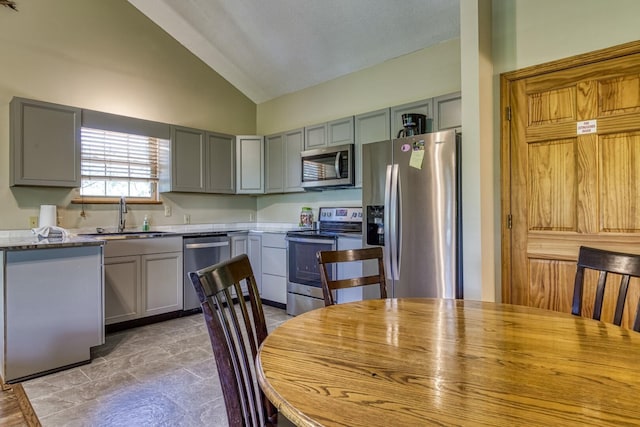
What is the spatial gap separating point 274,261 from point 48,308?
7.23 feet

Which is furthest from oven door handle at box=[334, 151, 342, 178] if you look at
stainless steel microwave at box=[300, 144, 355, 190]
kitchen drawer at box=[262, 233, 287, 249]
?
kitchen drawer at box=[262, 233, 287, 249]

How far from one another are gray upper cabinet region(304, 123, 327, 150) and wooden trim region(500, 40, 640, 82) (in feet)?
6.71

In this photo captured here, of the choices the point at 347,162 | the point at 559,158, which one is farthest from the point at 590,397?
the point at 347,162

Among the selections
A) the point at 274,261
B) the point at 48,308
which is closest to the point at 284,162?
the point at 274,261

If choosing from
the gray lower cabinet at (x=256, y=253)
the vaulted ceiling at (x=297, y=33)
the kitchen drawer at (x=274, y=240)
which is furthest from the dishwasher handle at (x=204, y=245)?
the vaulted ceiling at (x=297, y=33)

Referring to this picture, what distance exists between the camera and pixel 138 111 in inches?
159

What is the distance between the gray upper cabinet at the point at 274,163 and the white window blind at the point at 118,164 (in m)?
1.35

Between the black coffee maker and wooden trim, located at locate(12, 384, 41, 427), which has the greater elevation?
the black coffee maker

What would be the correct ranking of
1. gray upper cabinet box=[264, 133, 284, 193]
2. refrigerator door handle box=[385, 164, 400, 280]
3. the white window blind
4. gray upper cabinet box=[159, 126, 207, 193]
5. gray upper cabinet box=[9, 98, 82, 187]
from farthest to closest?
gray upper cabinet box=[264, 133, 284, 193] → gray upper cabinet box=[159, 126, 207, 193] → the white window blind → gray upper cabinet box=[9, 98, 82, 187] → refrigerator door handle box=[385, 164, 400, 280]

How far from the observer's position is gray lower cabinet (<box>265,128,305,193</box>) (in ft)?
14.7

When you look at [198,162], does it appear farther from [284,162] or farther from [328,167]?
[328,167]

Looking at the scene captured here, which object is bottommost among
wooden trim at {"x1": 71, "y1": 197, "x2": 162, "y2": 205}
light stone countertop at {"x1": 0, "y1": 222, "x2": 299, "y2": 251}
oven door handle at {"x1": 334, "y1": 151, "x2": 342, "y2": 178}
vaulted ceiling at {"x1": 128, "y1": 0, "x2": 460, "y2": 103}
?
light stone countertop at {"x1": 0, "y1": 222, "x2": 299, "y2": 251}

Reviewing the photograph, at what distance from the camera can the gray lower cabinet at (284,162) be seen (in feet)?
14.7

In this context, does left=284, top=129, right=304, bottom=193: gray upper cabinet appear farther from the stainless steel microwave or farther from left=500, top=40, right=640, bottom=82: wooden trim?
left=500, top=40, right=640, bottom=82: wooden trim
